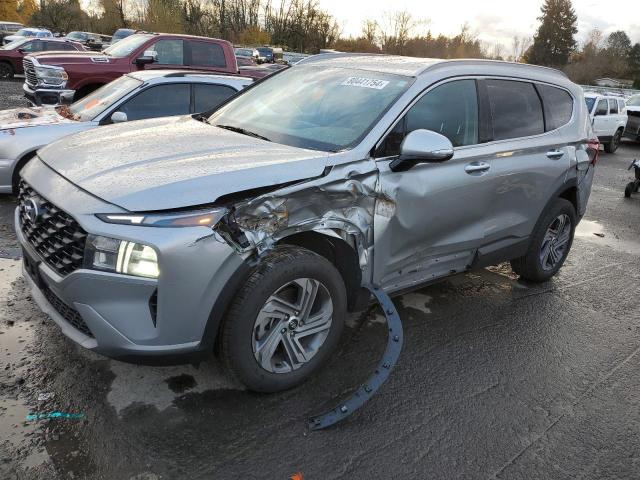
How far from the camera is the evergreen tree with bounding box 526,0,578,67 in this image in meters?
74.2

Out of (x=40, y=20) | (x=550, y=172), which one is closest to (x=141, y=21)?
(x=40, y=20)

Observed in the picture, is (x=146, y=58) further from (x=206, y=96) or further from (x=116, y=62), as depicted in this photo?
(x=206, y=96)

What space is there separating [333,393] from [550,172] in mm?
2693

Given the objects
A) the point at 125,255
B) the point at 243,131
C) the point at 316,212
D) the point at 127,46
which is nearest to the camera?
the point at 125,255

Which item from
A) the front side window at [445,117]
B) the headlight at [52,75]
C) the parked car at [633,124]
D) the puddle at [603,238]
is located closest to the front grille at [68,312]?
the front side window at [445,117]

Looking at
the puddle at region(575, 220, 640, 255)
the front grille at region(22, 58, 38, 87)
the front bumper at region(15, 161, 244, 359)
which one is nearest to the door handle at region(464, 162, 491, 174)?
the front bumper at region(15, 161, 244, 359)

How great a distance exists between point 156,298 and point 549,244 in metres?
3.76

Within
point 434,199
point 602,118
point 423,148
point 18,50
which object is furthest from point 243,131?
point 18,50

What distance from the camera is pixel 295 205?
2.81 meters

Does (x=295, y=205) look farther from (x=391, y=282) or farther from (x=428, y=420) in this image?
(x=428, y=420)

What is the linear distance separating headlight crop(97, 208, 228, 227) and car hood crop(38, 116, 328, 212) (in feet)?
0.12

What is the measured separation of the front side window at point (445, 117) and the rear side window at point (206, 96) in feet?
12.6

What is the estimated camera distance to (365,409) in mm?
3002

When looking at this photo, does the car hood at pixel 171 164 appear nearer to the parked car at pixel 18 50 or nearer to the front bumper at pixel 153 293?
the front bumper at pixel 153 293
